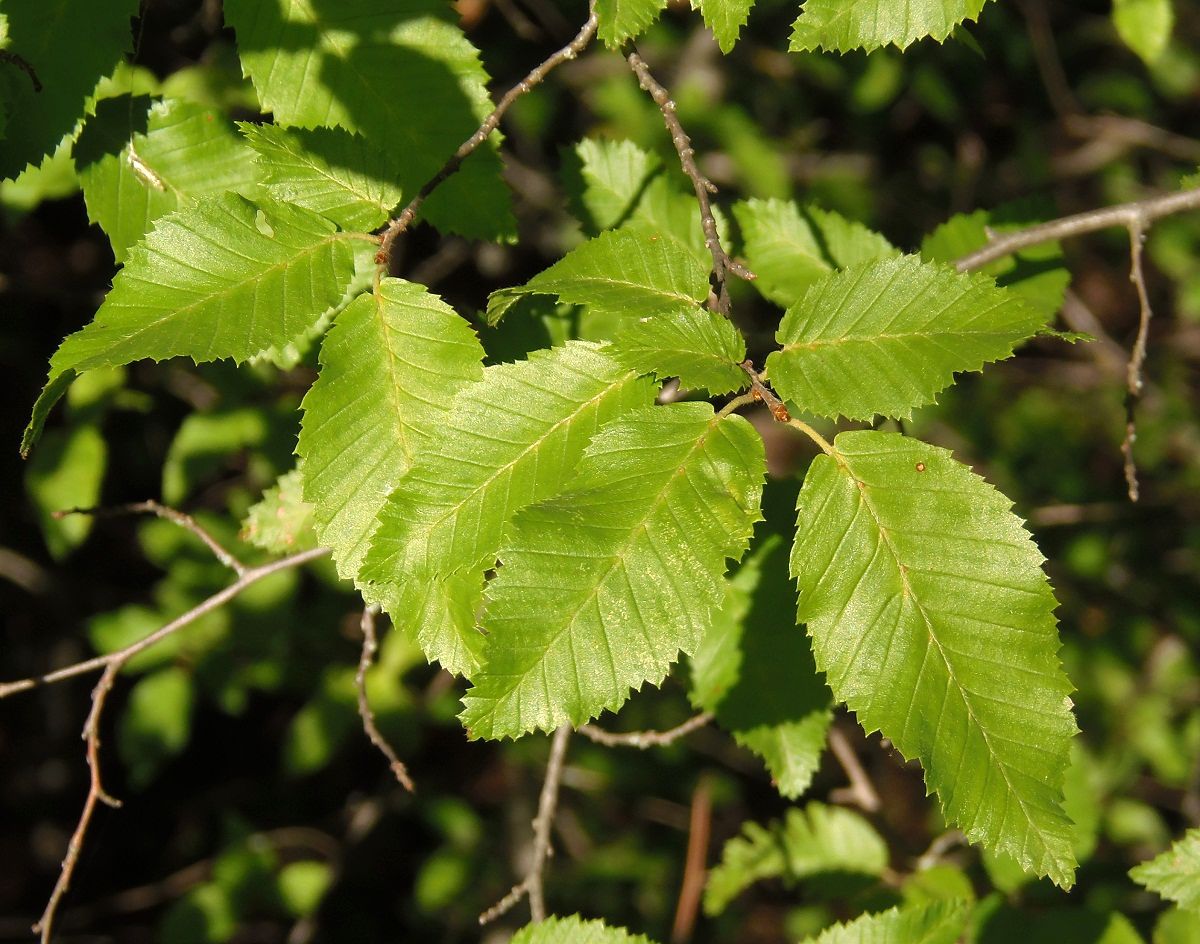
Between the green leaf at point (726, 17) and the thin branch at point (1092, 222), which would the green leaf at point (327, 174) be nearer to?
the green leaf at point (726, 17)

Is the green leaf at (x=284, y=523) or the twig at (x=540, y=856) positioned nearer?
the twig at (x=540, y=856)

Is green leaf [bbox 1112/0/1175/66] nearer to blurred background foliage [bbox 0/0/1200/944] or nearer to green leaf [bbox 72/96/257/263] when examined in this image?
blurred background foliage [bbox 0/0/1200/944]

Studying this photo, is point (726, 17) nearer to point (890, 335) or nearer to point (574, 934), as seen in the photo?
point (890, 335)

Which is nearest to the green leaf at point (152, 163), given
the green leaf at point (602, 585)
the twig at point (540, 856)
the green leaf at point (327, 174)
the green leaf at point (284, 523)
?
the green leaf at point (327, 174)

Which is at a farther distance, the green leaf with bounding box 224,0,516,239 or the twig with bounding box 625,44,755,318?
the green leaf with bounding box 224,0,516,239

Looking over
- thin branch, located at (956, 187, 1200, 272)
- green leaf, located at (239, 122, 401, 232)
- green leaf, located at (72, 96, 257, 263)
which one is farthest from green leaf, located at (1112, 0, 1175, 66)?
green leaf, located at (72, 96, 257, 263)
